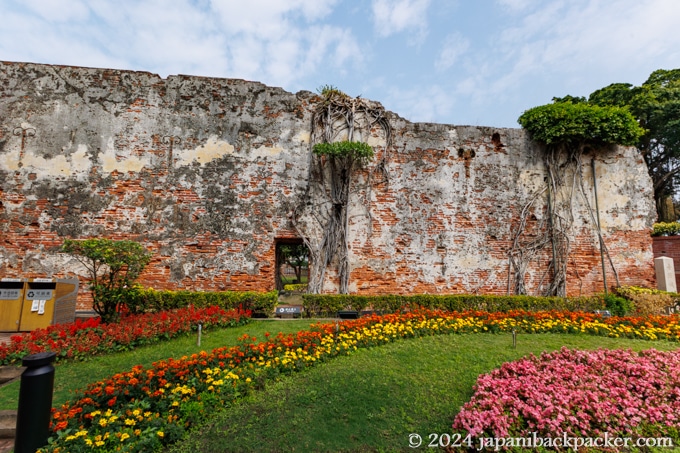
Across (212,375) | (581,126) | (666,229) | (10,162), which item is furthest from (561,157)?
(10,162)

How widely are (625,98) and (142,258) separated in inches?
922

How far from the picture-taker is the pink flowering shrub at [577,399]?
2.56 metres

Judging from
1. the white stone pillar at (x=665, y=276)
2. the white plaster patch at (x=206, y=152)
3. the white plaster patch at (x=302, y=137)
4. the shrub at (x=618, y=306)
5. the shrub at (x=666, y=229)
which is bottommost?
the shrub at (x=618, y=306)

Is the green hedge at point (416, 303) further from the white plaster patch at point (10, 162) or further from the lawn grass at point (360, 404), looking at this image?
the white plaster patch at point (10, 162)

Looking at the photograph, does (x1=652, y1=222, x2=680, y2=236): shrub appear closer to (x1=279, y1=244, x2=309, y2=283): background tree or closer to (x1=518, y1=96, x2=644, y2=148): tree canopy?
(x1=518, y1=96, x2=644, y2=148): tree canopy

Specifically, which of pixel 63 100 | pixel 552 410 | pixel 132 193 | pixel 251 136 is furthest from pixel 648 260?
pixel 63 100

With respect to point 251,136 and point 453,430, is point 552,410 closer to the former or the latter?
point 453,430

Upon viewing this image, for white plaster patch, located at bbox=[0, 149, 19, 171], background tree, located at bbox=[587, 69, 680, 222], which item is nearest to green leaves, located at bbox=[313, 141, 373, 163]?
white plaster patch, located at bbox=[0, 149, 19, 171]

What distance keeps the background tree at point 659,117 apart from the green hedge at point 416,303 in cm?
1433

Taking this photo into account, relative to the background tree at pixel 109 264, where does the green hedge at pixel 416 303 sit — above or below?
below

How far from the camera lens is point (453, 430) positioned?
8.92ft

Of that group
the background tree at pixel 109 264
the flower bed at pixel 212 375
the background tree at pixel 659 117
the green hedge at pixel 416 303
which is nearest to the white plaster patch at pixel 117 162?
the background tree at pixel 109 264

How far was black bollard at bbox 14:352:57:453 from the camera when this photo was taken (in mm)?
2244

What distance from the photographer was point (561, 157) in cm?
1010
